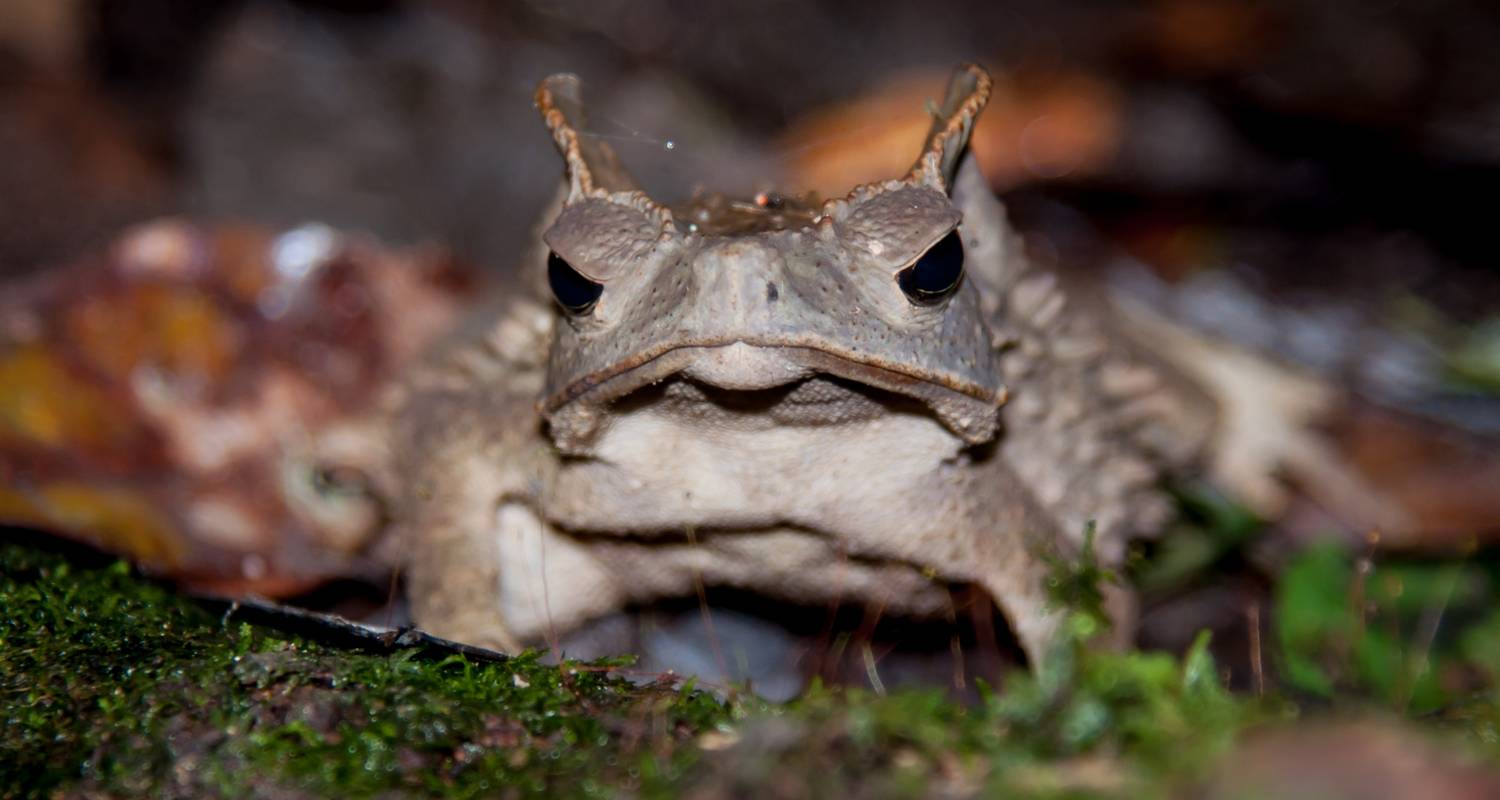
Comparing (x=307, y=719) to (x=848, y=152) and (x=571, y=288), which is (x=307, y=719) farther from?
(x=848, y=152)

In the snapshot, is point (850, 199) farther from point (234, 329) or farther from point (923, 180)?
point (234, 329)

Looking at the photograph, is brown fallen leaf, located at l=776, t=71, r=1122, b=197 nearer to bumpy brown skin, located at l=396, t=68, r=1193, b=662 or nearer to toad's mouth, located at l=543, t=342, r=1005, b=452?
bumpy brown skin, located at l=396, t=68, r=1193, b=662

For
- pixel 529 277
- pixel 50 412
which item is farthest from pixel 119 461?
→ pixel 529 277

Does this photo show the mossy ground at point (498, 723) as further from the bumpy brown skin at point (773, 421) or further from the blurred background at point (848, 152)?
the blurred background at point (848, 152)

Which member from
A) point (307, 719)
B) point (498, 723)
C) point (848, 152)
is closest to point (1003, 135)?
point (848, 152)

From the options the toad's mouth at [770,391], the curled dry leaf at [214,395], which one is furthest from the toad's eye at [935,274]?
the curled dry leaf at [214,395]

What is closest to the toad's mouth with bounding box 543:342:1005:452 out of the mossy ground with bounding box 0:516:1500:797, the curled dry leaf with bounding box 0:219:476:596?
the mossy ground with bounding box 0:516:1500:797
